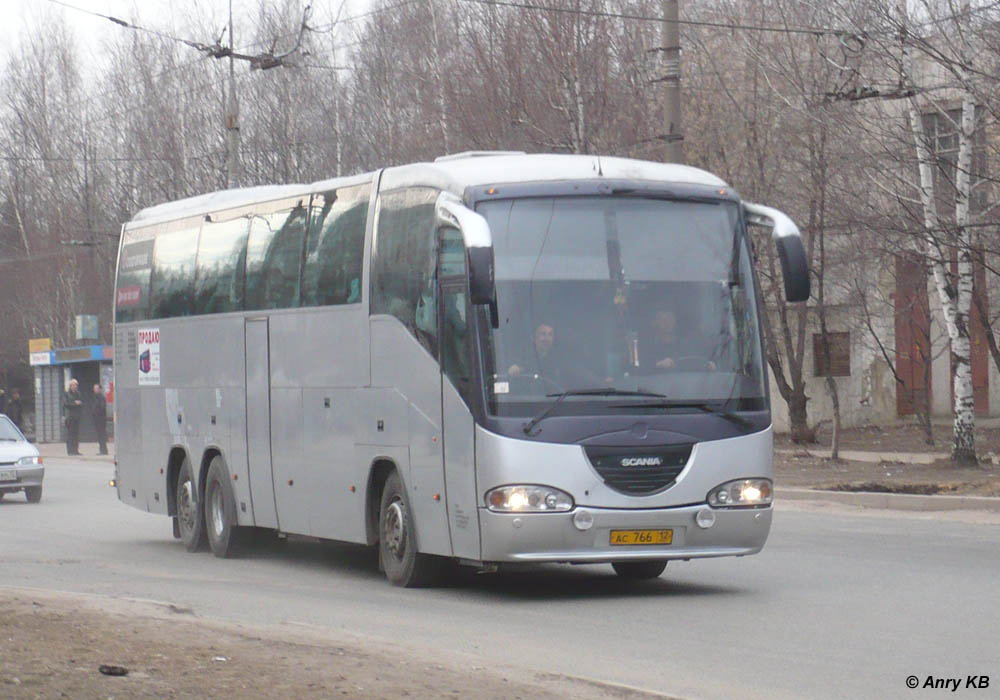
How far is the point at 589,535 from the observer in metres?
11.6

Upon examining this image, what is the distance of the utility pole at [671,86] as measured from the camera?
21.9 metres

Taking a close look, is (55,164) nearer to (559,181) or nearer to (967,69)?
(967,69)

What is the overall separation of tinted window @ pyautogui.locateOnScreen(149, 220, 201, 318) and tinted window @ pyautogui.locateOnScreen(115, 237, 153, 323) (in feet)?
0.83

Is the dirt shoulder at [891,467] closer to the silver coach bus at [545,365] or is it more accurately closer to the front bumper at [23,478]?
the silver coach bus at [545,365]

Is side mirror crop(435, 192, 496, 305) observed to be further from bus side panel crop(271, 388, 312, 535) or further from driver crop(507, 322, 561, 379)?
bus side panel crop(271, 388, 312, 535)

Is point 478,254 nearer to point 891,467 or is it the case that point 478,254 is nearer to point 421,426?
point 421,426

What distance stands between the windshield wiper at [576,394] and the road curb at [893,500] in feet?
29.6

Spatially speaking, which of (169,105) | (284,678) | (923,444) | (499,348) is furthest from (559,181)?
(169,105)

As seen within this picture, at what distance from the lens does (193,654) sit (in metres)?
8.55

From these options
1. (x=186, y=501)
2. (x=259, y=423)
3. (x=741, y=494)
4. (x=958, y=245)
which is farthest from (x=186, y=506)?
(x=958, y=245)

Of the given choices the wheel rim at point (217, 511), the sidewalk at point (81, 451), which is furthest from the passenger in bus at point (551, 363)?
the sidewalk at point (81, 451)

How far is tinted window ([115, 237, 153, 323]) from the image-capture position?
18.8 m

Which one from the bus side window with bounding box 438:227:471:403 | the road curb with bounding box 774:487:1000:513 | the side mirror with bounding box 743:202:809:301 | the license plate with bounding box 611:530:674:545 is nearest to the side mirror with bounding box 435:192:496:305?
the bus side window with bounding box 438:227:471:403

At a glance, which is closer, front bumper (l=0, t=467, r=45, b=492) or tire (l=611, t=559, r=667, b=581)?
tire (l=611, t=559, r=667, b=581)
